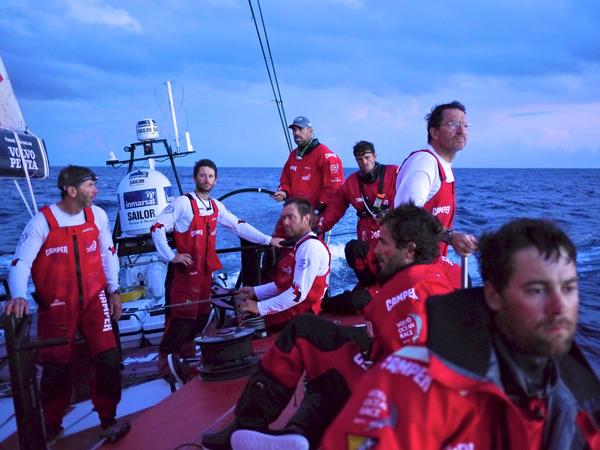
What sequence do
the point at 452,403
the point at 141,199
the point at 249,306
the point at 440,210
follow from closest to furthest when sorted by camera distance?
the point at 452,403, the point at 440,210, the point at 249,306, the point at 141,199

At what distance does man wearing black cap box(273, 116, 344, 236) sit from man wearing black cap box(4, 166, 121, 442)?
2441mm

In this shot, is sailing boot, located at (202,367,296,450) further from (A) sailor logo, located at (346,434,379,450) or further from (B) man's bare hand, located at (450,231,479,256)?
(A) sailor logo, located at (346,434,379,450)

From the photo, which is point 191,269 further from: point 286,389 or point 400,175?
point 286,389

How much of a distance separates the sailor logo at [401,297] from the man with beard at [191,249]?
334 centimetres

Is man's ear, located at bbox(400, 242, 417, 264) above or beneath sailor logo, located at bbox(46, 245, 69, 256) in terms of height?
above

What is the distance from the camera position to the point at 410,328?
7.31 ft

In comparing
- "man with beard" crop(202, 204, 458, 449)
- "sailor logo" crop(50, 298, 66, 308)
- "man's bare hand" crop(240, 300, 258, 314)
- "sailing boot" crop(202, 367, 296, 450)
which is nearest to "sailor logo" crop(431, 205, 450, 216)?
"man with beard" crop(202, 204, 458, 449)

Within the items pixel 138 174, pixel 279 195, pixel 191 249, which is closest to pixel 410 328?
pixel 191 249

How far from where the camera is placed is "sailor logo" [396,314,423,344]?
7.23 feet

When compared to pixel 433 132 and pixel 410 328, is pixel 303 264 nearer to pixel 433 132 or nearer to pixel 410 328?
pixel 433 132

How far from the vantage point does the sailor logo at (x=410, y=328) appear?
7.23 feet

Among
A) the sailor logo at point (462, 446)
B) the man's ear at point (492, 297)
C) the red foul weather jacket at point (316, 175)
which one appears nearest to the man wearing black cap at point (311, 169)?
the red foul weather jacket at point (316, 175)

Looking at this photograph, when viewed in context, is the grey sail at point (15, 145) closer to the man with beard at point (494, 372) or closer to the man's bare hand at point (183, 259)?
the man's bare hand at point (183, 259)

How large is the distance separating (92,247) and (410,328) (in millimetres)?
2799
